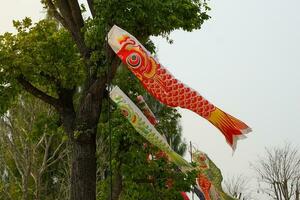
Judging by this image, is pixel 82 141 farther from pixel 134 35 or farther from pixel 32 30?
pixel 32 30

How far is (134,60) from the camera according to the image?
32.1 ft

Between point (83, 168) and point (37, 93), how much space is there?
84.5 inches

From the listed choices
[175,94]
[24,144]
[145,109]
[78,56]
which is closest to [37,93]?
[78,56]

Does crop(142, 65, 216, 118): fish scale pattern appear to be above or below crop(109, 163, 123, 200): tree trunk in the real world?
above

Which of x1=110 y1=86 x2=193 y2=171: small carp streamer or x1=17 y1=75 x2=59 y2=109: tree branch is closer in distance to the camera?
x1=110 y1=86 x2=193 y2=171: small carp streamer

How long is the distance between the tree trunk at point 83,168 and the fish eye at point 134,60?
1871 mm

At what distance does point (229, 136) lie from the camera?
9.31 metres

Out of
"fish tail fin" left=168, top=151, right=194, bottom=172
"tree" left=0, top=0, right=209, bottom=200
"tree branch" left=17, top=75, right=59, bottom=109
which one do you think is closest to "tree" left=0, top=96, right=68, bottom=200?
"tree" left=0, top=0, right=209, bottom=200

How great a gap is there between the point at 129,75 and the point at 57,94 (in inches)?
76.5

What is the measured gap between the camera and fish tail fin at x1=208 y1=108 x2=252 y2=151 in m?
9.25

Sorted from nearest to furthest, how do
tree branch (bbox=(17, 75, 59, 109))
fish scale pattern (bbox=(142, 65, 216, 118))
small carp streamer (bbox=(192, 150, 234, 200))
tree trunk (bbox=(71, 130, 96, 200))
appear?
fish scale pattern (bbox=(142, 65, 216, 118))
tree trunk (bbox=(71, 130, 96, 200))
tree branch (bbox=(17, 75, 59, 109))
small carp streamer (bbox=(192, 150, 234, 200))

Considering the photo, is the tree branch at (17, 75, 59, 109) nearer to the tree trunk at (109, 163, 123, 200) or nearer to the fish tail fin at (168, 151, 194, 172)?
the tree trunk at (109, 163, 123, 200)

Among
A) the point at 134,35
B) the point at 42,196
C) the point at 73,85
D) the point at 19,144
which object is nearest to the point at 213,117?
the point at 134,35

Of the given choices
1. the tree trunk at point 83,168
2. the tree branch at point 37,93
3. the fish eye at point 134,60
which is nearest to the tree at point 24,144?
the tree branch at point 37,93
